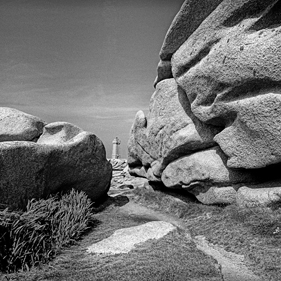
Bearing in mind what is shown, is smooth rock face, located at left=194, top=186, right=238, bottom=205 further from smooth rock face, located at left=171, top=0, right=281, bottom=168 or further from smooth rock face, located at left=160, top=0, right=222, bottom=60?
smooth rock face, located at left=160, top=0, right=222, bottom=60

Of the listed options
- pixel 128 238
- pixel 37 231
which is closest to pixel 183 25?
pixel 128 238

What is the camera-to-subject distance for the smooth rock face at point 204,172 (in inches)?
395

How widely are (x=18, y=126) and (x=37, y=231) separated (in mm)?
6123

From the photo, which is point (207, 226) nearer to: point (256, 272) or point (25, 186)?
point (256, 272)

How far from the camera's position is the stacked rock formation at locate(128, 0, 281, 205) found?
27.3ft

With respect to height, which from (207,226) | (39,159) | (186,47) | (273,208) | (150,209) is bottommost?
(150,209)

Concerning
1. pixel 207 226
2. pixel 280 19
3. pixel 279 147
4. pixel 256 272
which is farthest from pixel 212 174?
pixel 280 19

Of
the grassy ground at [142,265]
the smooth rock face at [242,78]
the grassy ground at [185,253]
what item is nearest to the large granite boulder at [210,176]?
the grassy ground at [185,253]

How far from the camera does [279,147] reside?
321 inches

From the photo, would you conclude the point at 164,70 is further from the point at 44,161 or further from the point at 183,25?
the point at 44,161

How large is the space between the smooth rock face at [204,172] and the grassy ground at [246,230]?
0.92 metres

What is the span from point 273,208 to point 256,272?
2.72m

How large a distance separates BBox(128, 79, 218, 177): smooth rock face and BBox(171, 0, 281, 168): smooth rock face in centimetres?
92

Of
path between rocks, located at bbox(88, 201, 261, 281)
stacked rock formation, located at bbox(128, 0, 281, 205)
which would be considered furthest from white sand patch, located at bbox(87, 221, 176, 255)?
stacked rock formation, located at bbox(128, 0, 281, 205)
